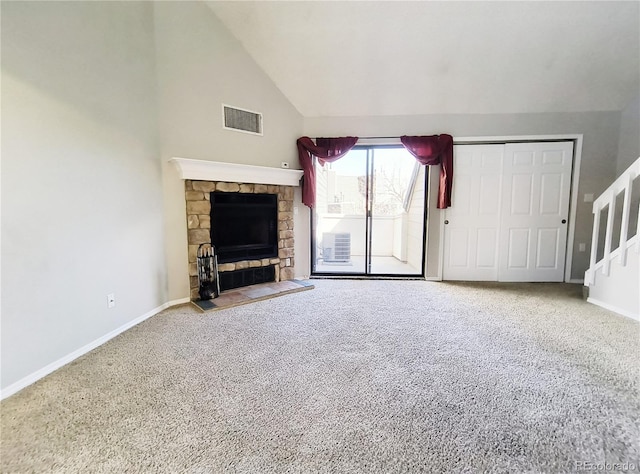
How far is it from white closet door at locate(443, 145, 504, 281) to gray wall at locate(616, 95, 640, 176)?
153 cm

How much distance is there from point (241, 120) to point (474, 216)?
3.51 m

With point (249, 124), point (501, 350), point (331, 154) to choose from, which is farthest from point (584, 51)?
point (249, 124)

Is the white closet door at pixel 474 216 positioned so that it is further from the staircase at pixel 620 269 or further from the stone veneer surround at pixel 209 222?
the stone veneer surround at pixel 209 222

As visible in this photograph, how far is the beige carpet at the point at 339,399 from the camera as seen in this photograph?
4.08ft

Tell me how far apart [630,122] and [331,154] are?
157 inches

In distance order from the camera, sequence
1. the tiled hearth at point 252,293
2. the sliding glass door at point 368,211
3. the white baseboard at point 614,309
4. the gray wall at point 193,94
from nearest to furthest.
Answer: the white baseboard at point 614,309 → the gray wall at point 193,94 → the tiled hearth at point 252,293 → the sliding glass door at point 368,211

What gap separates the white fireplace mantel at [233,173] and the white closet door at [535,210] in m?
3.08

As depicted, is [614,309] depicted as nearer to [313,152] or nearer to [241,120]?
[313,152]

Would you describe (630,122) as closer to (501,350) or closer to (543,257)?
(543,257)

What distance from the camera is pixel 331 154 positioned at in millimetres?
4121

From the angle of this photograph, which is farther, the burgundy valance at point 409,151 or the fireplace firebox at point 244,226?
the burgundy valance at point 409,151

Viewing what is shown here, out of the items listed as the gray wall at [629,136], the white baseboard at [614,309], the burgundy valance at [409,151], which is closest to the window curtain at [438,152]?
the burgundy valance at [409,151]

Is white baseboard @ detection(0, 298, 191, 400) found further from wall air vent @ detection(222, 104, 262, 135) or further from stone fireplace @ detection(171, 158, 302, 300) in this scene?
wall air vent @ detection(222, 104, 262, 135)

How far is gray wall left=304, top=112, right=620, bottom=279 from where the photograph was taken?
390 cm
